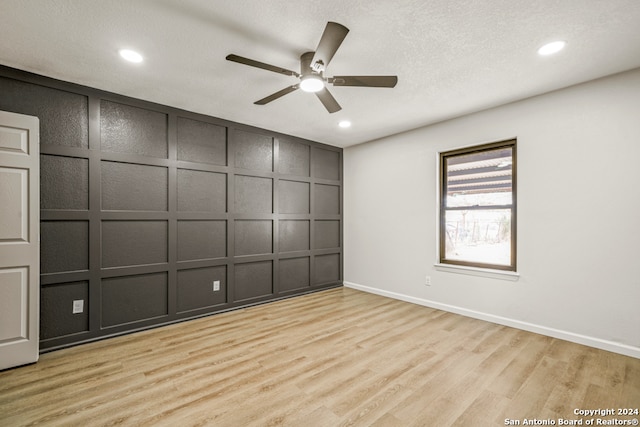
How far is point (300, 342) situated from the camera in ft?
10.1

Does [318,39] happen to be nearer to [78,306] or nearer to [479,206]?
[479,206]

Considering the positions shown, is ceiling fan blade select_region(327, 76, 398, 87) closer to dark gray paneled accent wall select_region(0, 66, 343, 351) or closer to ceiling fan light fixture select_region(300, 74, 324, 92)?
ceiling fan light fixture select_region(300, 74, 324, 92)

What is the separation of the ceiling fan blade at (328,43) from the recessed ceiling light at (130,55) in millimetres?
1529

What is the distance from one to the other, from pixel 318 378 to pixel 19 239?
282 centimetres

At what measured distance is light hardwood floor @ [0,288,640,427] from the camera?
1944mm

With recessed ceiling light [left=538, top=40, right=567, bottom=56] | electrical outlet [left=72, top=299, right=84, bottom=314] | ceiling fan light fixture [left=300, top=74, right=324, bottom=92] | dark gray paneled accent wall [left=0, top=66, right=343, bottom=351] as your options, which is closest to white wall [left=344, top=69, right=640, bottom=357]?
recessed ceiling light [left=538, top=40, right=567, bottom=56]

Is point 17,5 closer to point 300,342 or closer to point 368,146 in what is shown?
point 300,342

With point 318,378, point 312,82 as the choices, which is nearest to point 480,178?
point 312,82

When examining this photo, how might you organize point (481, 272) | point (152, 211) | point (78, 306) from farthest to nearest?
point (481, 272), point (152, 211), point (78, 306)

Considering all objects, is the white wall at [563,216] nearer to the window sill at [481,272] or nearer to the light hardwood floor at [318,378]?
the window sill at [481,272]

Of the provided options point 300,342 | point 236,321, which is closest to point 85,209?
point 236,321

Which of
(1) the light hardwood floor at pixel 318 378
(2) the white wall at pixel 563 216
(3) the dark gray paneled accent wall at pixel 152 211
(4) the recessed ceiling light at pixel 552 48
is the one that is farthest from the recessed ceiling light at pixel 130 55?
(2) the white wall at pixel 563 216

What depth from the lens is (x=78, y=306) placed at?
9.93ft

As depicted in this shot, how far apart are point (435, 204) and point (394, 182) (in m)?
0.80
